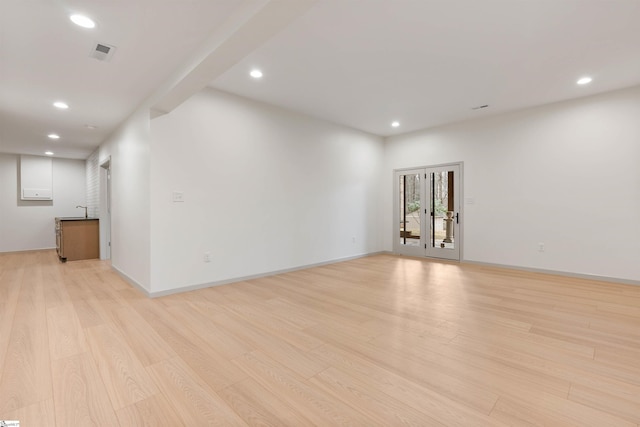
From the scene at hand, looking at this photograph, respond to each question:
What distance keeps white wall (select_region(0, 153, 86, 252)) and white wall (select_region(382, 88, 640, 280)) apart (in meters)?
10.3

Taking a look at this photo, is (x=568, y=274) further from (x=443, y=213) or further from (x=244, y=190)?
(x=244, y=190)

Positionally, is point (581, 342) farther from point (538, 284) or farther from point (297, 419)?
point (297, 419)

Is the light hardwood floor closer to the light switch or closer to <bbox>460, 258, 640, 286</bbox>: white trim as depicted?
<bbox>460, 258, 640, 286</bbox>: white trim

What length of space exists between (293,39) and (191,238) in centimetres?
289

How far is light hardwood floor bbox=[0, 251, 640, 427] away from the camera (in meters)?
1.64

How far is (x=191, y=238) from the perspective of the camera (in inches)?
159

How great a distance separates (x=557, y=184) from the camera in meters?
4.98

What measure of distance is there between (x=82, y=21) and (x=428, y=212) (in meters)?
6.40

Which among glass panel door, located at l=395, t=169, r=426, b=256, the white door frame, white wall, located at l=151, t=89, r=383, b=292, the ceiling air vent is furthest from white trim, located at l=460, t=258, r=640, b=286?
the white door frame

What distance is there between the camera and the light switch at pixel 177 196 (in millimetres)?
3887

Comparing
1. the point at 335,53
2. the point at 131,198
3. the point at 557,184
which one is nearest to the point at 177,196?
the point at 131,198

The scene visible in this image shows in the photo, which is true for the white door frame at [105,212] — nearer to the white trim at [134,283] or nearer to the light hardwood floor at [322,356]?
the white trim at [134,283]

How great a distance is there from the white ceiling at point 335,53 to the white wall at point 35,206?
150 inches

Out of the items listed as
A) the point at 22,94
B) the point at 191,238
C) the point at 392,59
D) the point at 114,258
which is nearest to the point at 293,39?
the point at 392,59
